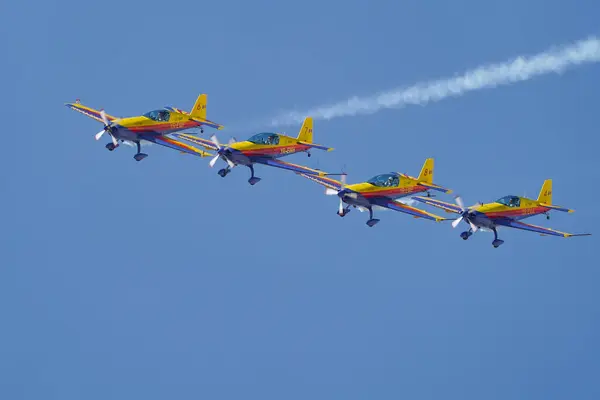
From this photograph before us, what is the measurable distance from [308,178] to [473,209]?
51.1ft

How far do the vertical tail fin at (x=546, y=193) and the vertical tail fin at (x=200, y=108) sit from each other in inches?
1285

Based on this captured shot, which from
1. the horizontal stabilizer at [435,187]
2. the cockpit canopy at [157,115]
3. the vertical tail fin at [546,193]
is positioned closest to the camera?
the horizontal stabilizer at [435,187]

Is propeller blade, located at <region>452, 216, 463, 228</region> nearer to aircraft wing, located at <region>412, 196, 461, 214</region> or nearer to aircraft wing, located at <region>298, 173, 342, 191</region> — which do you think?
aircraft wing, located at <region>412, 196, 461, 214</region>

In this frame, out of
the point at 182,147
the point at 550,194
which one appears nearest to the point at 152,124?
the point at 182,147

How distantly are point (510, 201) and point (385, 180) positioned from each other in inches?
462

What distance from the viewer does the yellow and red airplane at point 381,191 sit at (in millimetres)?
158250

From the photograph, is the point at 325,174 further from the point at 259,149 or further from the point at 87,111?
the point at 87,111

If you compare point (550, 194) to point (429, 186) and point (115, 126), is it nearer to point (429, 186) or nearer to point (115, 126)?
point (429, 186)

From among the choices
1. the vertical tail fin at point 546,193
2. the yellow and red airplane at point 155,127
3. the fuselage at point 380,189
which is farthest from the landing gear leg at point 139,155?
the vertical tail fin at point 546,193

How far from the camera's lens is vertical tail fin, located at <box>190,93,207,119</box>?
539 feet

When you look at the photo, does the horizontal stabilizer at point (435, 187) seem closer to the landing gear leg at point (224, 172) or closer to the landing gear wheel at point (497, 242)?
the landing gear wheel at point (497, 242)

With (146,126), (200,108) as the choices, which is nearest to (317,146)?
(200,108)

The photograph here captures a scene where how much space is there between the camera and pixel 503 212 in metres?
160

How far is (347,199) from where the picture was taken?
15800 centimetres
